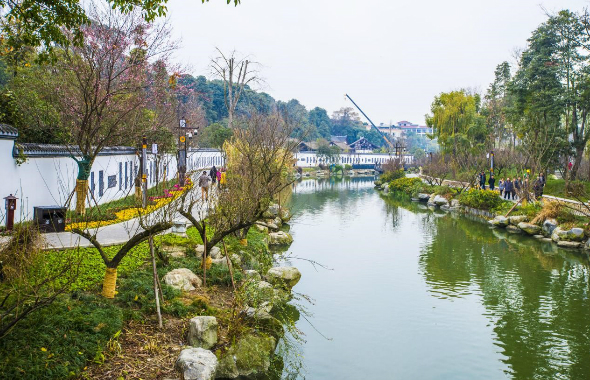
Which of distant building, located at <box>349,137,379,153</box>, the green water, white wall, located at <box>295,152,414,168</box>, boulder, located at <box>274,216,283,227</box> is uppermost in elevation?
distant building, located at <box>349,137,379,153</box>

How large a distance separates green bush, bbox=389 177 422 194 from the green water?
16.7 metres

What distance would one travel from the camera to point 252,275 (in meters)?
10.6

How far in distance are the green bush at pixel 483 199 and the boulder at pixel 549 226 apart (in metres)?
5.38

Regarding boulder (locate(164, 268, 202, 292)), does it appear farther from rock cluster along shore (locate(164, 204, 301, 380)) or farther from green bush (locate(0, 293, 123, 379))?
green bush (locate(0, 293, 123, 379))

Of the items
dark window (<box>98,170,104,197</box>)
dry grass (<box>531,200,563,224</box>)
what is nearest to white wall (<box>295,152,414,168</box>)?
dry grass (<box>531,200,563,224</box>)

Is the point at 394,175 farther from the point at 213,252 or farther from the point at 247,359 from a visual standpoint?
the point at 247,359

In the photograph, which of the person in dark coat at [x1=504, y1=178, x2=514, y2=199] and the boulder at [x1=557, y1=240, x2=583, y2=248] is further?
the person in dark coat at [x1=504, y1=178, x2=514, y2=199]

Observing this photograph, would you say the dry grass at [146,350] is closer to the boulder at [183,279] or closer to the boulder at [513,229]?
the boulder at [183,279]

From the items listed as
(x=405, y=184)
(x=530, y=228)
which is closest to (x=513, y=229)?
(x=530, y=228)

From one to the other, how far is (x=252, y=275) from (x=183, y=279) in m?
1.68

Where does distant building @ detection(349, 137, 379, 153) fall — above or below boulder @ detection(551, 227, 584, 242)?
above

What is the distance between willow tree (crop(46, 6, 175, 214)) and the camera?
14.5 metres

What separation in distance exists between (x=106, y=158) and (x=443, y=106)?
110ft

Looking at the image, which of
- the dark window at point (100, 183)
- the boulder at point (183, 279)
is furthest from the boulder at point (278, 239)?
the boulder at point (183, 279)
